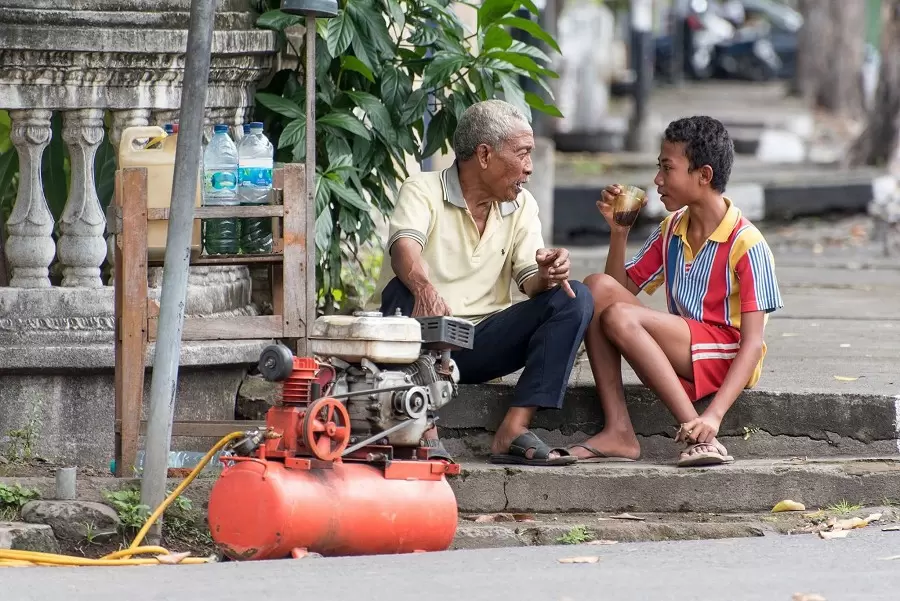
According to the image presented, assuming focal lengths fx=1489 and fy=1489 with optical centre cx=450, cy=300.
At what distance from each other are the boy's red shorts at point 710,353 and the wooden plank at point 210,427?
1514mm

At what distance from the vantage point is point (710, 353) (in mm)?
5180

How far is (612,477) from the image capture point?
498 cm

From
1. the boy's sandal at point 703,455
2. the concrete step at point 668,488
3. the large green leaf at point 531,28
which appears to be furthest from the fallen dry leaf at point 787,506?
the large green leaf at point 531,28

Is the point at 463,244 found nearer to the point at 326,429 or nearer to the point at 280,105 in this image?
the point at 280,105

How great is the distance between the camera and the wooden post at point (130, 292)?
4613mm

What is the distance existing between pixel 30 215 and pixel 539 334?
1.80 metres

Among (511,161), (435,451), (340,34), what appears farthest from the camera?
(340,34)

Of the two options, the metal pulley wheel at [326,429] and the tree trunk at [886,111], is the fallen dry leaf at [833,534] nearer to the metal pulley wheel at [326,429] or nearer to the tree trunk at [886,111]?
the metal pulley wheel at [326,429]

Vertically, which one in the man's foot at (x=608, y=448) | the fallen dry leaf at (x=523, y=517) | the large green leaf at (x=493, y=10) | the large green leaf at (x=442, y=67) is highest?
the large green leaf at (x=493, y=10)

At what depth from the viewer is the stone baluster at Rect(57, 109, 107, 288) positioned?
16.8 feet

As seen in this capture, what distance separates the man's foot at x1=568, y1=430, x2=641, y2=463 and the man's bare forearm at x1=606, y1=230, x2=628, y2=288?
590 mm

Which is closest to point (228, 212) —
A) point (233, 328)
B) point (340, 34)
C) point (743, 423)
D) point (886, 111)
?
point (233, 328)

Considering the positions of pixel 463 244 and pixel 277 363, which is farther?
pixel 463 244

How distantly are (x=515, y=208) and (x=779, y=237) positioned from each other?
8.74m
